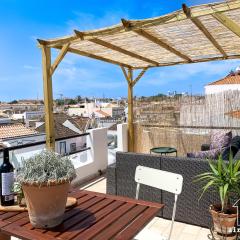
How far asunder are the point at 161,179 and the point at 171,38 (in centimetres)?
282

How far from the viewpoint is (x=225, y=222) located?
9.34ft

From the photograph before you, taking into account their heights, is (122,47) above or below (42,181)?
above

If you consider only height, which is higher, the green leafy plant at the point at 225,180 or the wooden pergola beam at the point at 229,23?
the wooden pergola beam at the point at 229,23

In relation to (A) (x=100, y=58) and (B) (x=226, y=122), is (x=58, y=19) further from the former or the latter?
(B) (x=226, y=122)

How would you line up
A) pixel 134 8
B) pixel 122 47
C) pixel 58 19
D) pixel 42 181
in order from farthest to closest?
1. pixel 58 19
2. pixel 134 8
3. pixel 122 47
4. pixel 42 181

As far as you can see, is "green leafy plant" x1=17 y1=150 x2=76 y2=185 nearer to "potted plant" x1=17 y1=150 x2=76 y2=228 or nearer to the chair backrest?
"potted plant" x1=17 y1=150 x2=76 y2=228

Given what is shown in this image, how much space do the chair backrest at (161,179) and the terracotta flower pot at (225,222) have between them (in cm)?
91

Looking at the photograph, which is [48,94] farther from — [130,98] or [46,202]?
[46,202]

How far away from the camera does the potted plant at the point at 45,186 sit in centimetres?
148

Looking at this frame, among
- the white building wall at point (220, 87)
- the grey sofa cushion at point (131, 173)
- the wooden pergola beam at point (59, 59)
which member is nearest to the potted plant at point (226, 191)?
the grey sofa cushion at point (131, 173)

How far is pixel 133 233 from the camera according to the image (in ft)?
5.01

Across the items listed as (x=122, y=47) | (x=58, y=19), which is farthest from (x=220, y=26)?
(x=58, y=19)

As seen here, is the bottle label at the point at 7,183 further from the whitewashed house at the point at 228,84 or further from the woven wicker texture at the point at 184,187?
the whitewashed house at the point at 228,84

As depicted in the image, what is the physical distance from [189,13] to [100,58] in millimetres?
2858
